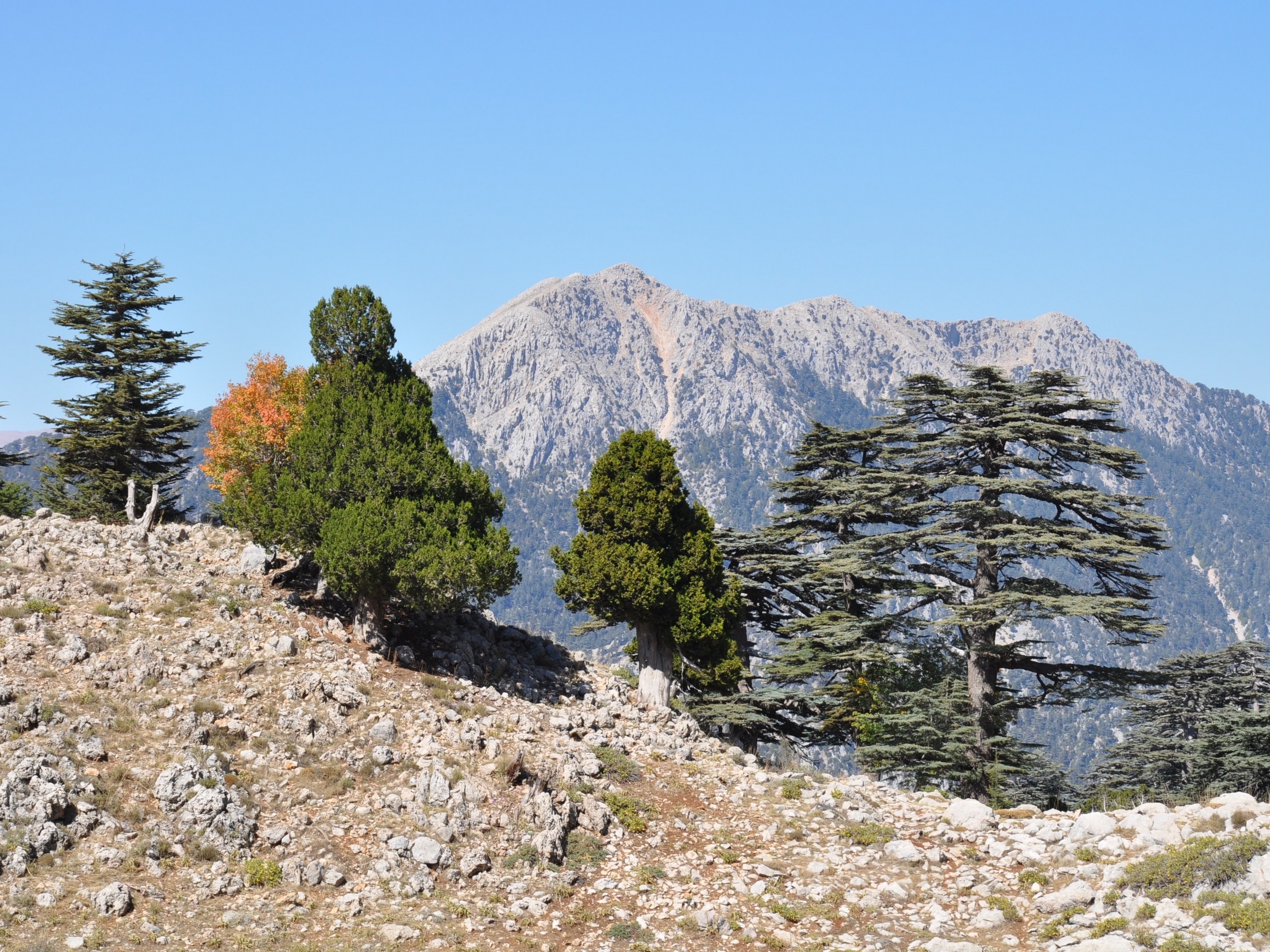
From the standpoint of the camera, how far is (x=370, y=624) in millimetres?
31359

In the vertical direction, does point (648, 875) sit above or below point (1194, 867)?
below

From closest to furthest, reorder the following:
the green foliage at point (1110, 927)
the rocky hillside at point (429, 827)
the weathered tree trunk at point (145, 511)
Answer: the green foliage at point (1110, 927)
the rocky hillside at point (429, 827)
the weathered tree trunk at point (145, 511)

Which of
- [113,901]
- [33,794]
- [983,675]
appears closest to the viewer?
[113,901]

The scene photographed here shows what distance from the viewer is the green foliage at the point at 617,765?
27.8m

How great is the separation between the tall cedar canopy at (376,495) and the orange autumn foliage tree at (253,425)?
2.92m

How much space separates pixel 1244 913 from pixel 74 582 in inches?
1164

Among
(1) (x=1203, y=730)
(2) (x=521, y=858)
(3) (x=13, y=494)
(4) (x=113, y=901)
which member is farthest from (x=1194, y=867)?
(3) (x=13, y=494)

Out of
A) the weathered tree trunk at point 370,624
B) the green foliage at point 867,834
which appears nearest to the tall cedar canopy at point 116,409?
the weathered tree trunk at point 370,624

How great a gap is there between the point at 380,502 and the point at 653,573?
900cm

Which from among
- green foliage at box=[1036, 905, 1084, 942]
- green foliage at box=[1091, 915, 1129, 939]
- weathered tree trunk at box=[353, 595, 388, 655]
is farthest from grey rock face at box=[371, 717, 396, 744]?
green foliage at box=[1091, 915, 1129, 939]

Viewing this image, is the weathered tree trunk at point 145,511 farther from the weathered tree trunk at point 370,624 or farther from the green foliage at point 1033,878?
the green foliage at point 1033,878

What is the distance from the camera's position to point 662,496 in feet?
115

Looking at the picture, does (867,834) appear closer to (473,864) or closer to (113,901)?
(473,864)

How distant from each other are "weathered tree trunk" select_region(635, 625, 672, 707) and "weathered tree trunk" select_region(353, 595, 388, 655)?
8.46m
